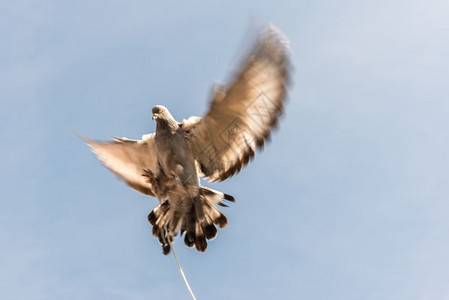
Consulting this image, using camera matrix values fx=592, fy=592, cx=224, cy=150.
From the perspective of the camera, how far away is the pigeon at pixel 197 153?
28.6 ft

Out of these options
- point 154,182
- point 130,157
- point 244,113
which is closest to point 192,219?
point 154,182

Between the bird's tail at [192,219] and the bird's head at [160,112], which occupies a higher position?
the bird's head at [160,112]

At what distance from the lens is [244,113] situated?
9.03 metres

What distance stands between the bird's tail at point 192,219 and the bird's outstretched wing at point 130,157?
72cm

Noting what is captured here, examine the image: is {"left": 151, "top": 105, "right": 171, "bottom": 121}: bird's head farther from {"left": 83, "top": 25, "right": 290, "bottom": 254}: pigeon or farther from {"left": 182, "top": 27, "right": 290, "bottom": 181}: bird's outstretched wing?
{"left": 182, "top": 27, "right": 290, "bottom": 181}: bird's outstretched wing

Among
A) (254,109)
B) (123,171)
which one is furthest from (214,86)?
(123,171)

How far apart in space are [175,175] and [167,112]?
1081mm

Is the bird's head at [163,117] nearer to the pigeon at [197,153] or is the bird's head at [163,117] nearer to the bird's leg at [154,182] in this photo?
the pigeon at [197,153]

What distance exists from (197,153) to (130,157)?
4.73 feet

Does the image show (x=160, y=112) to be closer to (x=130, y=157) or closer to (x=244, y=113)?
(x=130, y=157)

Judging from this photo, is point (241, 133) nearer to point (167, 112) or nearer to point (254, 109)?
point (254, 109)

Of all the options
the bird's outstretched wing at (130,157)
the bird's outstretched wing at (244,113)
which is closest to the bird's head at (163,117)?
the bird's outstretched wing at (244,113)

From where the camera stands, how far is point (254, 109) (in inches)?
351

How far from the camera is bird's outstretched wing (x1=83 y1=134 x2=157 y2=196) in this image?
10414 millimetres
